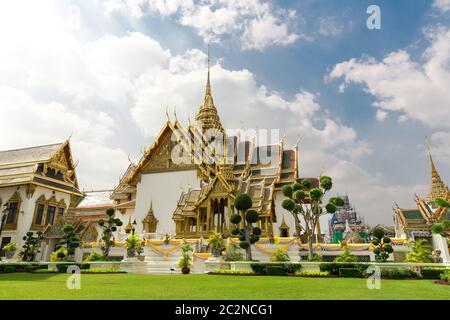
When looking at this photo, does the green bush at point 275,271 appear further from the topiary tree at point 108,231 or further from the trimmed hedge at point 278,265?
the topiary tree at point 108,231

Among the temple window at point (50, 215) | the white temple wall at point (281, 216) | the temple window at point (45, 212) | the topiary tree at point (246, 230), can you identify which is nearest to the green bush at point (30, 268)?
the topiary tree at point (246, 230)

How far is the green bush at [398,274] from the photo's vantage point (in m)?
11.5

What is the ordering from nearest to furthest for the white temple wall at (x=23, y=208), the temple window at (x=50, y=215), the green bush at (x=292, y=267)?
the green bush at (x=292, y=267), the white temple wall at (x=23, y=208), the temple window at (x=50, y=215)

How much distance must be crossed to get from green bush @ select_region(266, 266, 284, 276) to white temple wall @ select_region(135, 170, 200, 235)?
55.2ft

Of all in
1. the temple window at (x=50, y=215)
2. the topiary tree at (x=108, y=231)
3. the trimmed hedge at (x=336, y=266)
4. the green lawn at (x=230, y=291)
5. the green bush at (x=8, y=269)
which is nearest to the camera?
the green lawn at (x=230, y=291)

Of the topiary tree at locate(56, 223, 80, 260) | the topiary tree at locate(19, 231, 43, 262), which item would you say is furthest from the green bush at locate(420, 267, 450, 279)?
the topiary tree at locate(19, 231, 43, 262)

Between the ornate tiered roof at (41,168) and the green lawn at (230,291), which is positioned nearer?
the green lawn at (230,291)

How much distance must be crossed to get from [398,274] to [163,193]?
889 inches

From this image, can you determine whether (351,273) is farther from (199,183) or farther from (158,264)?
(199,183)

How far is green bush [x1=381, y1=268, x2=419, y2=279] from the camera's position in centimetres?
1153

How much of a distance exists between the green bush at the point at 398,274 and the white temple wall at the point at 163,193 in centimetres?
1946

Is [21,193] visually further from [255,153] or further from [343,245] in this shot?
[343,245]

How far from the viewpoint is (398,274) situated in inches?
455

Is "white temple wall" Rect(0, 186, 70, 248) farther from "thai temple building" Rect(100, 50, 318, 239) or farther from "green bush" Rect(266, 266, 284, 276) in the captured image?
"green bush" Rect(266, 266, 284, 276)
